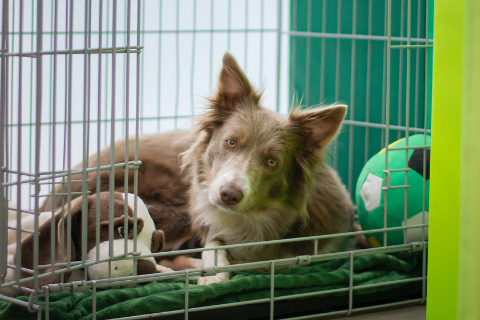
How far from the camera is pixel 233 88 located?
274 cm

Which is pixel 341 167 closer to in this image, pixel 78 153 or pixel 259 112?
pixel 259 112

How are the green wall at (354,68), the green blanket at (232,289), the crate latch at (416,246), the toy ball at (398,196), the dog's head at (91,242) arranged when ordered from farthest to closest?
the green wall at (354,68) → the toy ball at (398,196) → the crate latch at (416,246) → the dog's head at (91,242) → the green blanket at (232,289)

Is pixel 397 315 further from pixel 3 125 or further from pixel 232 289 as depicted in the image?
pixel 3 125

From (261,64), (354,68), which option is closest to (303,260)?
(354,68)

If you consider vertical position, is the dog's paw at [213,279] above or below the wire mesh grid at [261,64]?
below

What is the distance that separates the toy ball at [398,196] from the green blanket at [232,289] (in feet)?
0.46

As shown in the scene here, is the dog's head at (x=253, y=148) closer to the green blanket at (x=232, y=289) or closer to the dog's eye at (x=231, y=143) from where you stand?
the dog's eye at (x=231, y=143)

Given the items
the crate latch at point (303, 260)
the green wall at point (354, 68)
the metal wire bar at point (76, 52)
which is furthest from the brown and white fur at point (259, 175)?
the metal wire bar at point (76, 52)

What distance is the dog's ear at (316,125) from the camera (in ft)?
8.35

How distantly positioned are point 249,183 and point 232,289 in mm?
486

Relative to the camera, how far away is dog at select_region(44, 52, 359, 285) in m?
2.54

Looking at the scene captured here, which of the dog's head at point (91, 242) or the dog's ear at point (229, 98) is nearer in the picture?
the dog's head at point (91, 242)

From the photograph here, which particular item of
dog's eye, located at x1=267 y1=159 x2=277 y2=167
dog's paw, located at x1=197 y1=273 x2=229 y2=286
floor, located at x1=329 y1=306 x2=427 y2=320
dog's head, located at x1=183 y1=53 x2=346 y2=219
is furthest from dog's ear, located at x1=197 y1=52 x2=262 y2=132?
floor, located at x1=329 y1=306 x2=427 y2=320

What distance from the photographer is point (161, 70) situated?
3.55m
